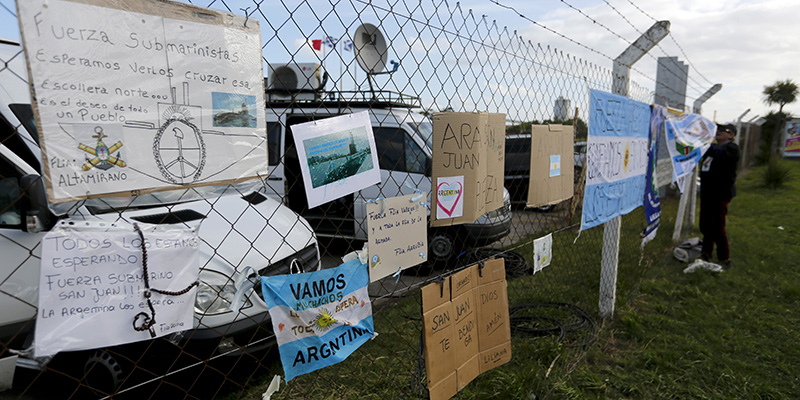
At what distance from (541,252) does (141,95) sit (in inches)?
88.0

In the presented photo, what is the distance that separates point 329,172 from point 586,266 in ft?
14.4

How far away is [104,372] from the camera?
7.24 feet

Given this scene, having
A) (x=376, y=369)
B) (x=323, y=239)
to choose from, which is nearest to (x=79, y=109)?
(x=376, y=369)

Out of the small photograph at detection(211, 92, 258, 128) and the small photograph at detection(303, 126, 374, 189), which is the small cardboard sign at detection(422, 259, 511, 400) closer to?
the small photograph at detection(303, 126, 374, 189)

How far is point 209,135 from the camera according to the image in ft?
3.92

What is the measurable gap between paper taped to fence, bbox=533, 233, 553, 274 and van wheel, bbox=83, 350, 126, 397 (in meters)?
2.26

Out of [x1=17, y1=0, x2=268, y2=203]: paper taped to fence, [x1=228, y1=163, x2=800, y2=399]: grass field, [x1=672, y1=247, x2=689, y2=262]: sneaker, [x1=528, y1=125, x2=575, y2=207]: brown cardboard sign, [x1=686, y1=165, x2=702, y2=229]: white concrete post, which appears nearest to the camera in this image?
[x1=17, y1=0, x2=268, y2=203]: paper taped to fence

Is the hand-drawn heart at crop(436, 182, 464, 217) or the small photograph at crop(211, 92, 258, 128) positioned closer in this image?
the small photograph at crop(211, 92, 258, 128)

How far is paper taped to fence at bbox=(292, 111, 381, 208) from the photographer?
1.46m

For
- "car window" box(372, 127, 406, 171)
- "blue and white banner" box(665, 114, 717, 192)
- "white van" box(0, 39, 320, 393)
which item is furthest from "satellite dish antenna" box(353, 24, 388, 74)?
"blue and white banner" box(665, 114, 717, 192)

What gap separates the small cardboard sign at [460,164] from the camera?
1918 mm

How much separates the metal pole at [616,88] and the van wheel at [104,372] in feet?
11.3

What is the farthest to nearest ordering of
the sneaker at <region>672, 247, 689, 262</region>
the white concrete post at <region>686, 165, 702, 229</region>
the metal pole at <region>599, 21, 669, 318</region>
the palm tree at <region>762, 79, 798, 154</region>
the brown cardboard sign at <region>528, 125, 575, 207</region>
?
the palm tree at <region>762, 79, 798, 154</region>, the white concrete post at <region>686, 165, 702, 229</region>, the sneaker at <region>672, 247, 689, 262</region>, the metal pole at <region>599, 21, 669, 318</region>, the brown cardboard sign at <region>528, 125, 575, 207</region>

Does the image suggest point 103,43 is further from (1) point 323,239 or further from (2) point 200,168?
(1) point 323,239
